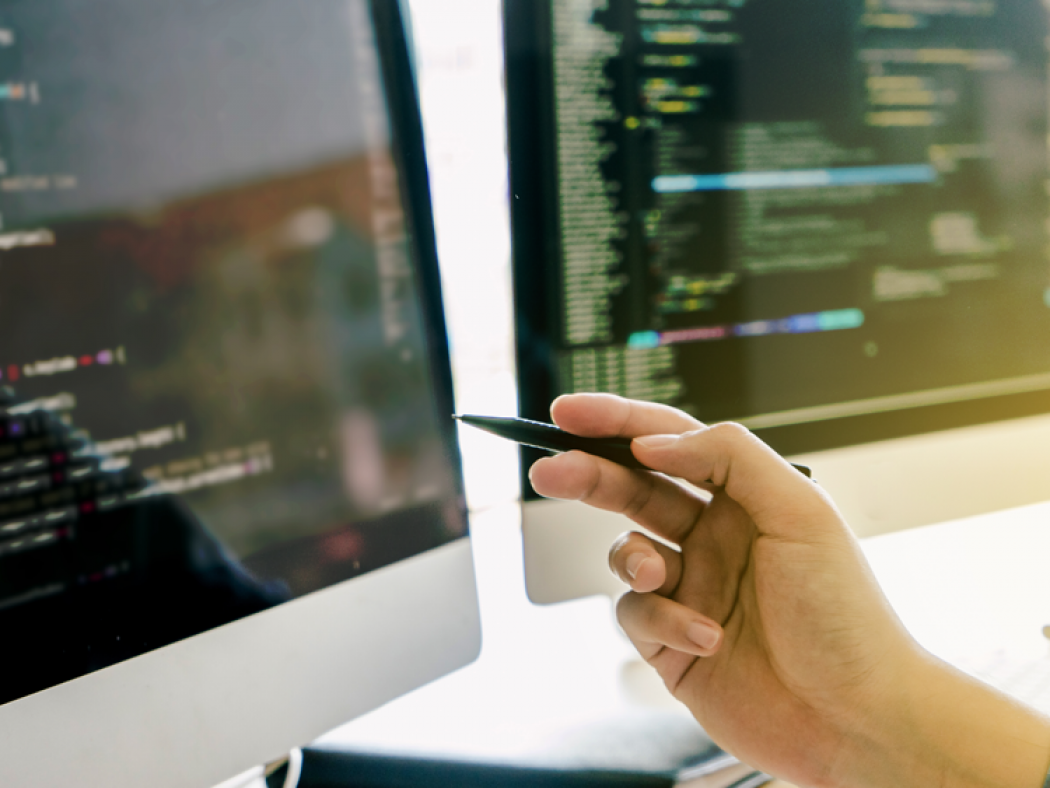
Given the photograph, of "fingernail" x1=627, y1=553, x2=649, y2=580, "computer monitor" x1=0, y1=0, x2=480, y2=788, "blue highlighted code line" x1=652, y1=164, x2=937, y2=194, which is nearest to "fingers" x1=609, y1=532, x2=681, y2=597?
"fingernail" x1=627, y1=553, x2=649, y2=580

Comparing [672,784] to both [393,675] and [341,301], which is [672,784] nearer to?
[393,675]

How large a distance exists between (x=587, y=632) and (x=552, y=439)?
0.40m

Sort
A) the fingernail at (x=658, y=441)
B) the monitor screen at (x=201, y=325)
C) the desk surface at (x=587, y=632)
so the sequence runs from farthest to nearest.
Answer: the desk surface at (x=587, y=632), the fingernail at (x=658, y=441), the monitor screen at (x=201, y=325)

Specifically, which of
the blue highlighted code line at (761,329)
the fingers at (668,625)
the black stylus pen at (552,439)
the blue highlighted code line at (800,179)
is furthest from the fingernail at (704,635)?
the blue highlighted code line at (800,179)

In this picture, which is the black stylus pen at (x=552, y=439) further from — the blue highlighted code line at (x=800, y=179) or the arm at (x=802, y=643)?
the blue highlighted code line at (x=800, y=179)

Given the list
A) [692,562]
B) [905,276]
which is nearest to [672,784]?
[692,562]

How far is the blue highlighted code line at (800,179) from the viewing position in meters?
0.60

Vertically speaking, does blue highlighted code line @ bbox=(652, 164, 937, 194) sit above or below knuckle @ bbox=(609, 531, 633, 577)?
above

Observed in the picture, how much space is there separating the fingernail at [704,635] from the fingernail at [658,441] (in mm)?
121

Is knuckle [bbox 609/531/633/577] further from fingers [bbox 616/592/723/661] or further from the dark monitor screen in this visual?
the dark monitor screen

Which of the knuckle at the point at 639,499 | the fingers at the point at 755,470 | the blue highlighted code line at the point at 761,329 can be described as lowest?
the knuckle at the point at 639,499

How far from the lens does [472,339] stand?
958 millimetres

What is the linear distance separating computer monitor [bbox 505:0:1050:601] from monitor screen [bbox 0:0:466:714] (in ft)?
0.44

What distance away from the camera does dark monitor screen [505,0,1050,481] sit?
551 millimetres
